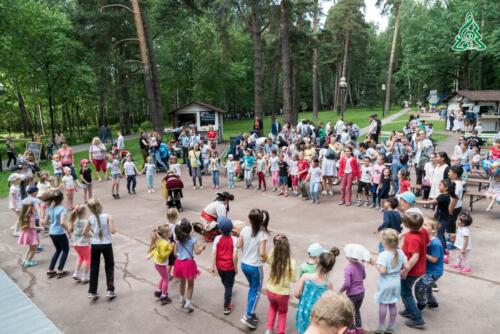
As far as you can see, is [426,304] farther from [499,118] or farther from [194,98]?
[194,98]

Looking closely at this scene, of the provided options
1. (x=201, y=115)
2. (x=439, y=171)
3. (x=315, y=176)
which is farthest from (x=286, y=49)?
(x=439, y=171)

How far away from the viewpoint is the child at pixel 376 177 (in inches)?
419

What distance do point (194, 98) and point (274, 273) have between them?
43380mm

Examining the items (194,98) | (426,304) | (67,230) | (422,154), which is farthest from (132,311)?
(194,98)

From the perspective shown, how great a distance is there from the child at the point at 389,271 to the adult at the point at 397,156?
731cm

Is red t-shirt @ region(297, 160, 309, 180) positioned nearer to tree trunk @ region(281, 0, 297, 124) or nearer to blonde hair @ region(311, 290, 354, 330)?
tree trunk @ region(281, 0, 297, 124)

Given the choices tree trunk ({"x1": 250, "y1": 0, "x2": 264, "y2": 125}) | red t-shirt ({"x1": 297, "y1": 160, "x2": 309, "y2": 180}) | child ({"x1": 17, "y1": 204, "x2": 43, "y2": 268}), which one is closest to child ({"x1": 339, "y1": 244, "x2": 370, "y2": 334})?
child ({"x1": 17, "y1": 204, "x2": 43, "y2": 268})

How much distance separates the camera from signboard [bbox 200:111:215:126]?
77.7 feet

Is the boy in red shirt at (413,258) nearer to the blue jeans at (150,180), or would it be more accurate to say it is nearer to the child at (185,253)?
the child at (185,253)

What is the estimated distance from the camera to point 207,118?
23.8 m

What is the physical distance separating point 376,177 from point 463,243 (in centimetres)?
427

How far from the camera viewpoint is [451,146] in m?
19.7

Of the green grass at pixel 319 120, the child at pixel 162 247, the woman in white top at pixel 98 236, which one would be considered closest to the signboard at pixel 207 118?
the green grass at pixel 319 120

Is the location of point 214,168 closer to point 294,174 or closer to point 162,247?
point 294,174
